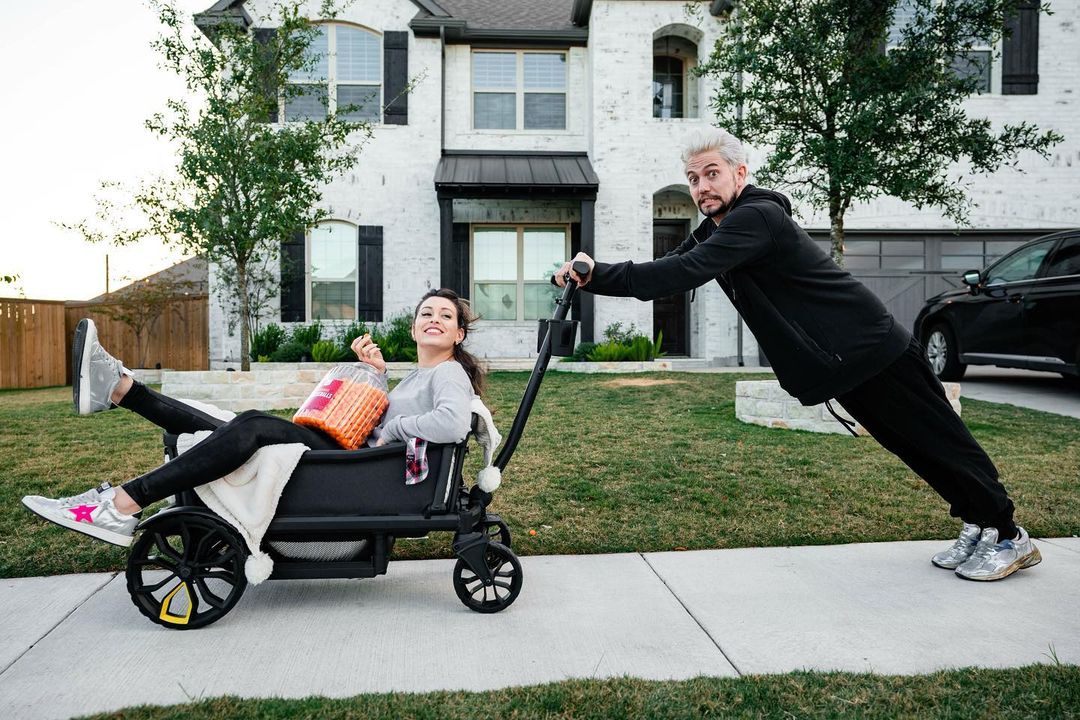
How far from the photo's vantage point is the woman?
2.82 m

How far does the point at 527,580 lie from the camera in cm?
341

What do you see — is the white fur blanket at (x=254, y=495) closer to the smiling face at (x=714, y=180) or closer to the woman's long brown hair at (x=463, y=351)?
the woman's long brown hair at (x=463, y=351)

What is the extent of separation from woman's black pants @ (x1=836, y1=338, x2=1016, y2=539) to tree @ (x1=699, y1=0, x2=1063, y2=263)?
459cm

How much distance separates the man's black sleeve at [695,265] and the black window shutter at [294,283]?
11.9 m

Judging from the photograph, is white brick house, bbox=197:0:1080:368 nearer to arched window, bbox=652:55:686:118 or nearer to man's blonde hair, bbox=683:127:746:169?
arched window, bbox=652:55:686:118

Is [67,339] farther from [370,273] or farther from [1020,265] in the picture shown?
[1020,265]

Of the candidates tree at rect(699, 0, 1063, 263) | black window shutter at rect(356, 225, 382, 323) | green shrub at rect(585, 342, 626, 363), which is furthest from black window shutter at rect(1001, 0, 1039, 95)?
black window shutter at rect(356, 225, 382, 323)

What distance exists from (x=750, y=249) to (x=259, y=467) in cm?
204

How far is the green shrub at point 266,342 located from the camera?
12.5m

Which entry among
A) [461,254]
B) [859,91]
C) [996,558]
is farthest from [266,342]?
[996,558]

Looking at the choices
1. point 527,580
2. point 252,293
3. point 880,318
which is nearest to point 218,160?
point 252,293

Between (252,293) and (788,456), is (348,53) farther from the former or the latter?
(788,456)

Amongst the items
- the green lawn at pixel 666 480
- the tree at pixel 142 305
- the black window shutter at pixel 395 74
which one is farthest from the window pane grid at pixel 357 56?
the green lawn at pixel 666 480

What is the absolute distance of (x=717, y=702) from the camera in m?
2.26
